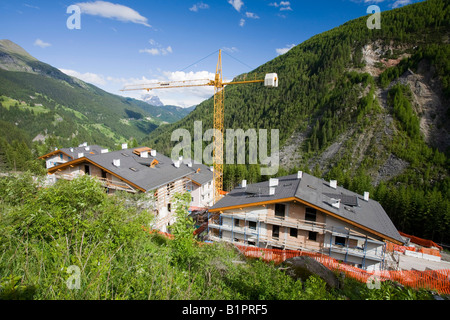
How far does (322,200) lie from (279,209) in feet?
13.2

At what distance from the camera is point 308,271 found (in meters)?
10.3

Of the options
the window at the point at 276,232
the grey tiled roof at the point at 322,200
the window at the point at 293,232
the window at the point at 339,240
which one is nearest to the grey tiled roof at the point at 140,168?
the grey tiled roof at the point at 322,200

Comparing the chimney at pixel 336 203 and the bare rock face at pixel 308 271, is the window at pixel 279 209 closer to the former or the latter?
the chimney at pixel 336 203

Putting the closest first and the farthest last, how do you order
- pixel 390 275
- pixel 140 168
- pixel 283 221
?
pixel 390 275, pixel 283 221, pixel 140 168

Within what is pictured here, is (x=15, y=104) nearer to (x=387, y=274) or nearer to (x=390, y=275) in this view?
(x=387, y=274)

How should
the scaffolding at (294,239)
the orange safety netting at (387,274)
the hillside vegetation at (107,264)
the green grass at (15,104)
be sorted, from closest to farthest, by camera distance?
1. the hillside vegetation at (107,264)
2. the orange safety netting at (387,274)
3. the scaffolding at (294,239)
4. the green grass at (15,104)

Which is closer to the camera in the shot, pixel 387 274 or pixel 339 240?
pixel 387 274

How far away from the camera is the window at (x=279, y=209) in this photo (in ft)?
67.1

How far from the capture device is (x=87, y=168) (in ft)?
81.5

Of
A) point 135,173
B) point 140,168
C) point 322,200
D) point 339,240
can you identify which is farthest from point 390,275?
point 140,168

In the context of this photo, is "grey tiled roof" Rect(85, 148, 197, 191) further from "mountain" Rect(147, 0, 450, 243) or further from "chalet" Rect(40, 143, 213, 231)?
"mountain" Rect(147, 0, 450, 243)

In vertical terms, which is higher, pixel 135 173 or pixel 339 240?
pixel 135 173
